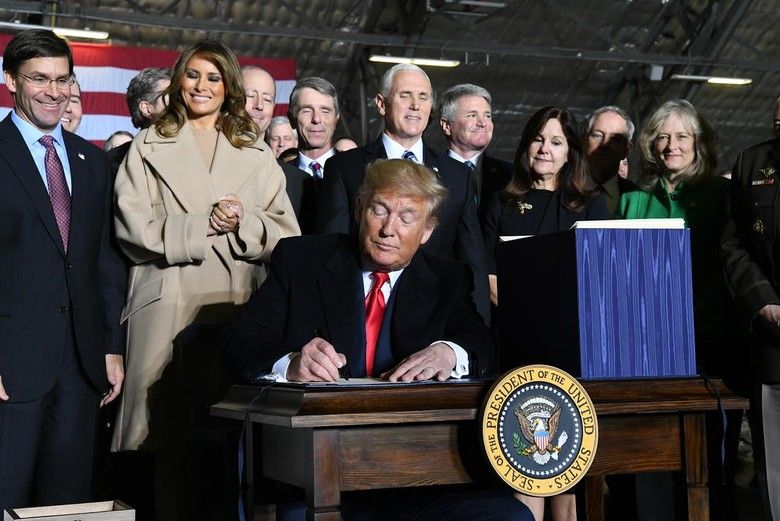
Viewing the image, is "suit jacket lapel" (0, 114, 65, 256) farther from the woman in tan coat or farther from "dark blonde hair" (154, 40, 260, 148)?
"dark blonde hair" (154, 40, 260, 148)

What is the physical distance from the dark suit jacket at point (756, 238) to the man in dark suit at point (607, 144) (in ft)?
3.16

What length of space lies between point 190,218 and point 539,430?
157cm

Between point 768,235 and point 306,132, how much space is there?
79.4 inches

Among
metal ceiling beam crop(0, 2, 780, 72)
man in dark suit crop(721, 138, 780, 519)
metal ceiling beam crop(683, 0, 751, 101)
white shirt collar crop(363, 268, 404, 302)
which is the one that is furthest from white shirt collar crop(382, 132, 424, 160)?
metal ceiling beam crop(683, 0, 751, 101)

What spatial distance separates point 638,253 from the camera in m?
2.56

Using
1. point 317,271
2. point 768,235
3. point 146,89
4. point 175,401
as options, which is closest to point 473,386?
point 317,271

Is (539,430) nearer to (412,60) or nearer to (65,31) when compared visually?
(65,31)

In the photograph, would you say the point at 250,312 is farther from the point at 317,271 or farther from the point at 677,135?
the point at 677,135

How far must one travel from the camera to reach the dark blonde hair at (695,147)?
427 cm

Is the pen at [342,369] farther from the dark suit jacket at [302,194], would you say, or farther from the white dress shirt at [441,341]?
the dark suit jacket at [302,194]

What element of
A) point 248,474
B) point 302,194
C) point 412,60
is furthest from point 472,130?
point 412,60

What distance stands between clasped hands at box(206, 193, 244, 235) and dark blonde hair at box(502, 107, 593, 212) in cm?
123

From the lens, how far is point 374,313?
299 centimetres

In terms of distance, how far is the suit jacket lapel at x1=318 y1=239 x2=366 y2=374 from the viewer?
291 centimetres
